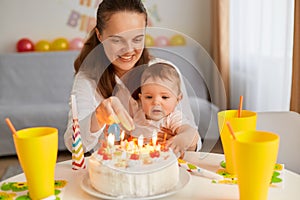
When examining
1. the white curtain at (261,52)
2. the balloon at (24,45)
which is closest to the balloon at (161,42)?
the white curtain at (261,52)

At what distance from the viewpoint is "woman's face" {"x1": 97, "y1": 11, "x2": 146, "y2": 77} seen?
1075 millimetres

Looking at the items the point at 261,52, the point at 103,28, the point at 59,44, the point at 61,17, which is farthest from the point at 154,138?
the point at 61,17

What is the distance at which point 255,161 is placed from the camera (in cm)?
90

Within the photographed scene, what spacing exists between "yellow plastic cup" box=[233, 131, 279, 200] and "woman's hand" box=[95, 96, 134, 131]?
295mm

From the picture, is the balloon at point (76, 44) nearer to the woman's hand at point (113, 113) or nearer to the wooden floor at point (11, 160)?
the wooden floor at point (11, 160)

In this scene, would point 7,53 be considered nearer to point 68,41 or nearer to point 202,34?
point 68,41

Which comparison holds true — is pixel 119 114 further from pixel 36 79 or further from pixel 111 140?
pixel 36 79

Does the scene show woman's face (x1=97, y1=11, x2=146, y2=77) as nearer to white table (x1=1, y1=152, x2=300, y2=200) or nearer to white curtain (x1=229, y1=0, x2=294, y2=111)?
white table (x1=1, y1=152, x2=300, y2=200)

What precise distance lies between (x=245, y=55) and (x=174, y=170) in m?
2.28

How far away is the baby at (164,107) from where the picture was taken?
41.7 inches

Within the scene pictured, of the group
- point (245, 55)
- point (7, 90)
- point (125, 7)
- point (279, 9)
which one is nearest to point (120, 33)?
point (125, 7)

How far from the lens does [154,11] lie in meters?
4.14

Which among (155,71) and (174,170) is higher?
(155,71)

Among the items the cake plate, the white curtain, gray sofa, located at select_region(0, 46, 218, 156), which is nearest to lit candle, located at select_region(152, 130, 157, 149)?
the cake plate
